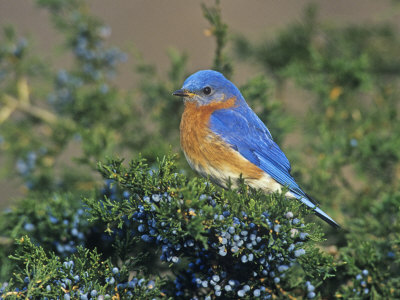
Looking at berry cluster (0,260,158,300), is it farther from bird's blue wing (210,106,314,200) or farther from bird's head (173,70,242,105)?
bird's head (173,70,242,105)

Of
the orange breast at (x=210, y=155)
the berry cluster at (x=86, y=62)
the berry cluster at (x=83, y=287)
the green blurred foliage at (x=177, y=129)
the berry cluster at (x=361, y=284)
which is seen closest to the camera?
the berry cluster at (x=83, y=287)

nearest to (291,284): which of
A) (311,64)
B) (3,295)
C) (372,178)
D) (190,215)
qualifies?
(190,215)

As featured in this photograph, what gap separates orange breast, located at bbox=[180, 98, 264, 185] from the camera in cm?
244

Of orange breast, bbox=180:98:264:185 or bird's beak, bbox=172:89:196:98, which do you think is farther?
bird's beak, bbox=172:89:196:98

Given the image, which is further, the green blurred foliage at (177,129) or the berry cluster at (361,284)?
the green blurred foliage at (177,129)

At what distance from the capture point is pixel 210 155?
2449mm

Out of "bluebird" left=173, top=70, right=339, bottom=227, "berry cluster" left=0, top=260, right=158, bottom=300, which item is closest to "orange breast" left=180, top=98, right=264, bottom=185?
"bluebird" left=173, top=70, right=339, bottom=227

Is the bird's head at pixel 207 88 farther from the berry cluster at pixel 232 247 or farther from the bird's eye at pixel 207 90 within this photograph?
the berry cluster at pixel 232 247

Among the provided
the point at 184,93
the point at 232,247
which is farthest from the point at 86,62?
the point at 232,247

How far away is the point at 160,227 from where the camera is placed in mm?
1577

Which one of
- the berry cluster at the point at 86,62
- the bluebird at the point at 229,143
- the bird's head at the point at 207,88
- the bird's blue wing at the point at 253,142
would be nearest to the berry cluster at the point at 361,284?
the bluebird at the point at 229,143

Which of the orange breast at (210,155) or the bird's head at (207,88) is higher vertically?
the bird's head at (207,88)

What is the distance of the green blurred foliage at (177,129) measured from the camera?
6.93 feet

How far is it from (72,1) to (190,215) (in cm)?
230
